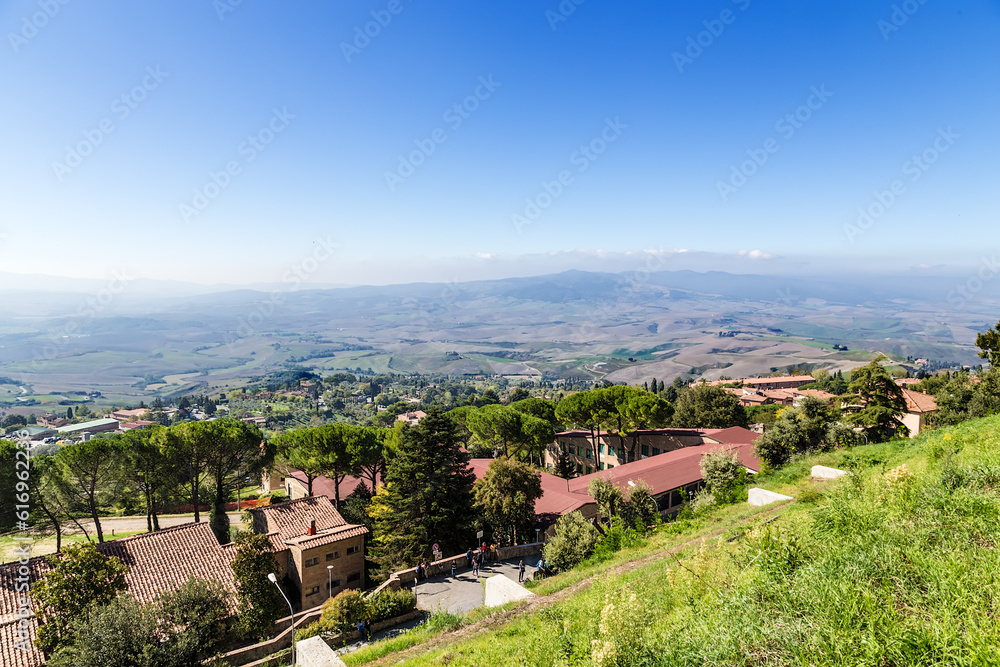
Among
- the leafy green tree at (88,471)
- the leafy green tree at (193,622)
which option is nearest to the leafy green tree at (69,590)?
the leafy green tree at (193,622)

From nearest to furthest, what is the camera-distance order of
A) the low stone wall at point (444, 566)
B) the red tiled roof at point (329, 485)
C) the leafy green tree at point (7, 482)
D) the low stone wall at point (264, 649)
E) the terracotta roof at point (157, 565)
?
1. the low stone wall at point (264, 649)
2. the terracotta roof at point (157, 565)
3. the low stone wall at point (444, 566)
4. the leafy green tree at point (7, 482)
5. the red tiled roof at point (329, 485)

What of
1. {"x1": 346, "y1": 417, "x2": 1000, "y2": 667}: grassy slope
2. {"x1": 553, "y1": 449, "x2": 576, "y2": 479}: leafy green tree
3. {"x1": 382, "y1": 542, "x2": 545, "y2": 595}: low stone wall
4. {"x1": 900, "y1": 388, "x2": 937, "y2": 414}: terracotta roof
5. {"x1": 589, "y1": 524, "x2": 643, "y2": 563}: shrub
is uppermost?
{"x1": 346, "y1": 417, "x2": 1000, "y2": 667}: grassy slope

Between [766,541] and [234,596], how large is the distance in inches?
634

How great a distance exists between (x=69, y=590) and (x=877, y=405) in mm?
33972

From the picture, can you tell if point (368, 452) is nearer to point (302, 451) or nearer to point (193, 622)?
point (302, 451)

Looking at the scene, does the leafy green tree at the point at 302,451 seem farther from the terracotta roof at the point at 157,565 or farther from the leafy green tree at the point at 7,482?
the leafy green tree at the point at 7,482

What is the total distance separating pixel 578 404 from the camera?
37.4 metres

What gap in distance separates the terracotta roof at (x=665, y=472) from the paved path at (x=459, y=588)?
7713 millimetres

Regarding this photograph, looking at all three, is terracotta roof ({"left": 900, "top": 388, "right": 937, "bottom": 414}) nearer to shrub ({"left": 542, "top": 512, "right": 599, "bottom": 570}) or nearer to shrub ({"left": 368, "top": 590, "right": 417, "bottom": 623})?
shrub ({"left": 542, "top": 512, "right": 599, "bottom": 570})

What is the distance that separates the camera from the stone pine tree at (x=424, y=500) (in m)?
19.0

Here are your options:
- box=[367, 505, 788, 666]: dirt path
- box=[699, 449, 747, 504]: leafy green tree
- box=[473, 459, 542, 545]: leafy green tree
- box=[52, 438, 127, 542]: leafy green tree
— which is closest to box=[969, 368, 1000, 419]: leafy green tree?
box=[699, 449, 747, 504]: leafy green tree

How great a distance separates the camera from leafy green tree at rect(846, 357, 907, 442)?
24453 mm

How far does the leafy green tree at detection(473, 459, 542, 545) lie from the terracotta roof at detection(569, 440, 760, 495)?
520cm

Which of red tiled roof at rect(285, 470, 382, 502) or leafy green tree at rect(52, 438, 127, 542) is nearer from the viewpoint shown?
leafy green tree at rect(52, 438, 127, 542)
